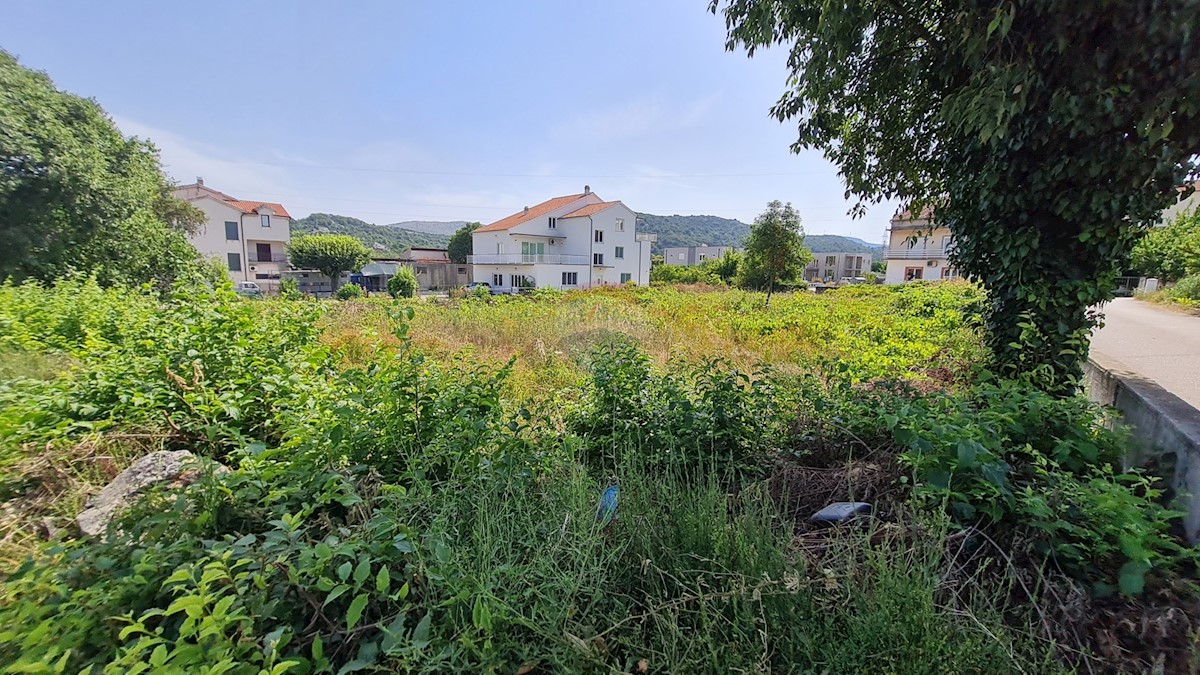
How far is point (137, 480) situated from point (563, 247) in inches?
1508

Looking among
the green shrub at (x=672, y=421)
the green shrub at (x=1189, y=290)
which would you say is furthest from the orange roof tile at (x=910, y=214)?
the green shrub at (x=1189, y=290)

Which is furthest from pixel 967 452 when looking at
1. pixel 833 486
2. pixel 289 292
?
pixel 289 292

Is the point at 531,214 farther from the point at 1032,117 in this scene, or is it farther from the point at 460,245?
the point at 1032,117

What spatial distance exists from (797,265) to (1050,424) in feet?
52.4

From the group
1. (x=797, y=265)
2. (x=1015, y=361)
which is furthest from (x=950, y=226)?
(x=797, y=265)

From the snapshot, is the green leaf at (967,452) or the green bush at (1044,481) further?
the green leaf at (967,452)

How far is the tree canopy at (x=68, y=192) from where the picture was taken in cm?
984

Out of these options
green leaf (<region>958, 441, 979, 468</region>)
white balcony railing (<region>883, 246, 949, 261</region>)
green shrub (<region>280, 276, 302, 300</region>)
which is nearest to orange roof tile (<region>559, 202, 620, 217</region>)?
white balcony railing (<region>883, 246, 949, 261</region>)

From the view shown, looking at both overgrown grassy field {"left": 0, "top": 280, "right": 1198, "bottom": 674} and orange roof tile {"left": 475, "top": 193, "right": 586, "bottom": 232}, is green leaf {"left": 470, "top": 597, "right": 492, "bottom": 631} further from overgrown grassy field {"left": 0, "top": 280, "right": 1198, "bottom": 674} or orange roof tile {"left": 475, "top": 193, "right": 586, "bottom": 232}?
orange roof tile {"left": 475, "top": 193, "right": 586, "bottom": 232}

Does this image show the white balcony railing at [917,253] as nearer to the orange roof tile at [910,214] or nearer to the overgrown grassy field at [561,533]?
the orange roof tile at [910,214]

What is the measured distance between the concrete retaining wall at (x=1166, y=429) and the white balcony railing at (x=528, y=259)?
3544cm

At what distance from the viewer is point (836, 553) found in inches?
69.6

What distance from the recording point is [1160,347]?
6523 mm

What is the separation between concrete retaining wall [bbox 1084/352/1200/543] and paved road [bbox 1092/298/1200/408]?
1.27m
